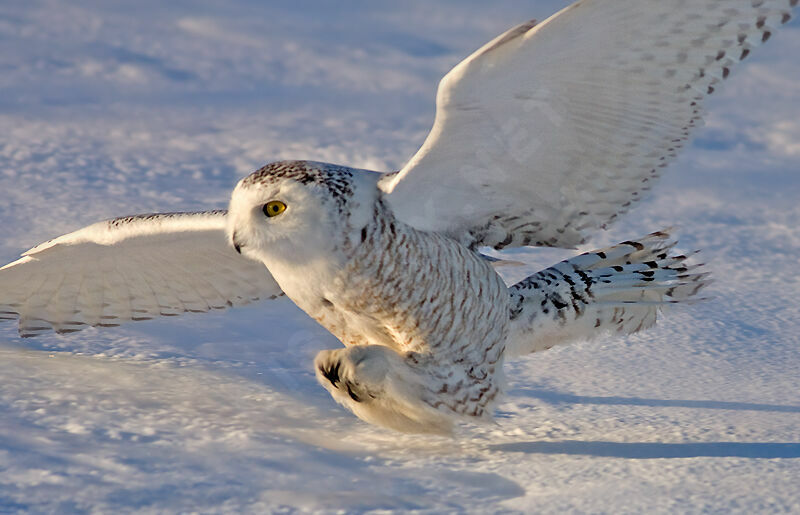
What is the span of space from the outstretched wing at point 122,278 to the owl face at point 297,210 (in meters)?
0.42

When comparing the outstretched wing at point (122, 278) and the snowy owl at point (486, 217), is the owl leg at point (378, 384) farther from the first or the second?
the outstretched wing at point (122, 278)

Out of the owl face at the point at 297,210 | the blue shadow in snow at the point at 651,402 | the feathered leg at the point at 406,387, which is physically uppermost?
the owl face at the point at 297,210

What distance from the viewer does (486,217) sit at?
8.84 ft

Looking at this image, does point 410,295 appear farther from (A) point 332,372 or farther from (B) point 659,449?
(B) point 659,449

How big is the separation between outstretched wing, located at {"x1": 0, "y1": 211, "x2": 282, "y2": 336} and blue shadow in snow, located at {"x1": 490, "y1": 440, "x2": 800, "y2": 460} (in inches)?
36.9

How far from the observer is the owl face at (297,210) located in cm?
233

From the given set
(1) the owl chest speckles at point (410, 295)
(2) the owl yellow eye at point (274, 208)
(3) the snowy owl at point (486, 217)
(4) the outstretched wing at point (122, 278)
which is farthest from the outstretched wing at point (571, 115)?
(4) the outstretched wing at point (122, 278)

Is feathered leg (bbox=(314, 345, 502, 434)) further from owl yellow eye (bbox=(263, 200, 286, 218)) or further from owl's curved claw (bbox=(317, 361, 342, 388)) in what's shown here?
owl yellow eye (bbox=(263, 200, 286, 218))

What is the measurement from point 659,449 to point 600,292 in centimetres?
45

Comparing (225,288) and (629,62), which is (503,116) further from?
(225,288)

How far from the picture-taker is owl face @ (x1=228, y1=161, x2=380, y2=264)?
2326 mm

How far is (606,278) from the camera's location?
9.45 feet

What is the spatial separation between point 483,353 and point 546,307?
11.7 inches

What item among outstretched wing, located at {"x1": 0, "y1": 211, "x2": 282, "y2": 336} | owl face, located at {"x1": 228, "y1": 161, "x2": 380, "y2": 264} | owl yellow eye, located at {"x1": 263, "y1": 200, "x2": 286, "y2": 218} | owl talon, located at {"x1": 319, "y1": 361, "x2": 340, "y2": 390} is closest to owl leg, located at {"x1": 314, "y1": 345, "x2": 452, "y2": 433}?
owl talon, located at {"x1": 319, "y1": 361, "x2": 340, "y2": 390}
